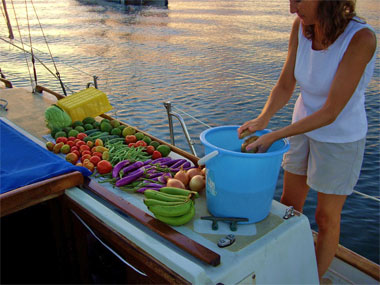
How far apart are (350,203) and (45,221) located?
5.47m

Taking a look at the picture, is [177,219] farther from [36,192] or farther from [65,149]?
[65,149]

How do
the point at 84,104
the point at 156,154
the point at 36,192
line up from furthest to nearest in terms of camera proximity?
the point at 84,104 < the point at 156,154 < the point at 36,192

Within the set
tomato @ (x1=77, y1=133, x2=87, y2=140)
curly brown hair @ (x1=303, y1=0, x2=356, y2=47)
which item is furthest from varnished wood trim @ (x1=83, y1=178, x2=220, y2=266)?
curly brown hair @ (x1=303, y1=0, x2=356, y2=47)

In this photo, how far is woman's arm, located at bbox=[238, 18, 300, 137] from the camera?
2.04m

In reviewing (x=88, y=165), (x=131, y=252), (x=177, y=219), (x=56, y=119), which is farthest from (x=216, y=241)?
(x=56, y=119)

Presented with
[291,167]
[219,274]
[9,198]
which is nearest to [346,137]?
[291,167]

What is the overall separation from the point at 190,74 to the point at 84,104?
9.84 metres

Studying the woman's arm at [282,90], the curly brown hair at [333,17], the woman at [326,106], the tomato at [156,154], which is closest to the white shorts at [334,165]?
the woman at [326,106]

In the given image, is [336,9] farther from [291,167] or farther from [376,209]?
[376,209]

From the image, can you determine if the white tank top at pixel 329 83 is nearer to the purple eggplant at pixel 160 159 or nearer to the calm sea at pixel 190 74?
the purple eggplant at pixel 160 159

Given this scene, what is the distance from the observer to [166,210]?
1.92 metres

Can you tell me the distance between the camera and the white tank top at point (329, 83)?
70.5 inches

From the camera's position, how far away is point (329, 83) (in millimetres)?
1886

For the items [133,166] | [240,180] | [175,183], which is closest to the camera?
[240,180]
